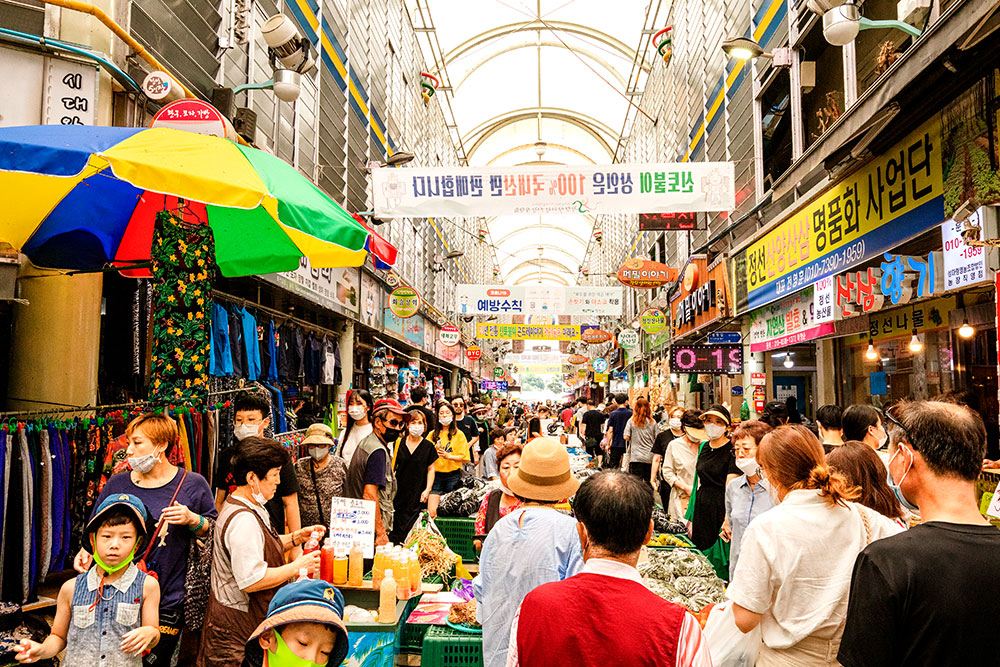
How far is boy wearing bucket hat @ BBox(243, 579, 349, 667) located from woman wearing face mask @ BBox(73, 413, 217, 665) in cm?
134

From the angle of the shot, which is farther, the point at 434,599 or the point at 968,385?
the point at 968,385

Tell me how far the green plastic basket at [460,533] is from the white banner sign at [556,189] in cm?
406

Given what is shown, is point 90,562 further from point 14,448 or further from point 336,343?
point 336,343

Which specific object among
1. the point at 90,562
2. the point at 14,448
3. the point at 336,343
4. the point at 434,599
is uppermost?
the point at 336,343

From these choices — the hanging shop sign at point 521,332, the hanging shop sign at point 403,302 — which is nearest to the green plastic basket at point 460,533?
the hanging shop sign at point 403,302

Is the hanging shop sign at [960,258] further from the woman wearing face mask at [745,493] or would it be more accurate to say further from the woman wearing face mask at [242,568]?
the woman wearing face mask at [242,568]

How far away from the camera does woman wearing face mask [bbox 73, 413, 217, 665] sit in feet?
11.2

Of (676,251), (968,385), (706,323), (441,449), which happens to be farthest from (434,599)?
(676,251)

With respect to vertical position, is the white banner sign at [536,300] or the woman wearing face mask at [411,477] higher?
the white banner sign at [536,300]

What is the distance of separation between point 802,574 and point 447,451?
5923mm

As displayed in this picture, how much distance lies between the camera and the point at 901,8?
6.49m

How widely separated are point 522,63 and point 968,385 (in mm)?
22598

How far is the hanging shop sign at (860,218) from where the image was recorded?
6.07m

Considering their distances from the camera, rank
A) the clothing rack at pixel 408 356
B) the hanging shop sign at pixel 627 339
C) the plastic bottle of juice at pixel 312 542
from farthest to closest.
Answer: the hanging shop sign at pixel 627 339 → the clothing rack at pixel 408 356 → the plastic bottle of juice at pixel 312 542
